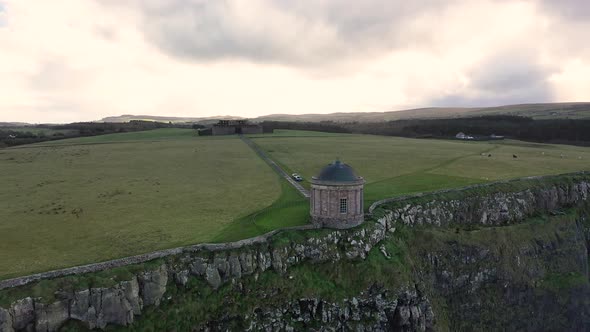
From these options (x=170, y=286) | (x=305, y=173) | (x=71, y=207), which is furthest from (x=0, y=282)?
(x=305, y=173)

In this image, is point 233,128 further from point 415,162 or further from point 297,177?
point 297,177

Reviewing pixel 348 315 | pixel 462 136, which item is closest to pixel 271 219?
pixel 348 315

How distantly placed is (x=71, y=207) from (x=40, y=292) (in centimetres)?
2345

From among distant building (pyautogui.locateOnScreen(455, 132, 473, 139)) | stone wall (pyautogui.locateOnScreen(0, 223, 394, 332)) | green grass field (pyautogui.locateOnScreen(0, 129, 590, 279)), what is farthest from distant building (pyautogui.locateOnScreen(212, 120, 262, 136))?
stone wall (pyautogui.locateOnScreen(0, 223, 394, 332))

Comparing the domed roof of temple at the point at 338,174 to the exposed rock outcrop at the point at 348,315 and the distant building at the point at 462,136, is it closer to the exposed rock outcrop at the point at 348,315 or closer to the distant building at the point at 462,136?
the exposed rock outcrop at the point at 348,315

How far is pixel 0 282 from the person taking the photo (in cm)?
3288

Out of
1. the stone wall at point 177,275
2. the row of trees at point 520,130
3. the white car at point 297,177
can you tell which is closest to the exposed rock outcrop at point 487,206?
the stone wall at point 177,275

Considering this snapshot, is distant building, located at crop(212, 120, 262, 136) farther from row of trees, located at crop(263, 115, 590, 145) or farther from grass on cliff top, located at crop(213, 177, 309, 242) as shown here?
grass on cliff top, located at crop(213, 177, 309, 242)

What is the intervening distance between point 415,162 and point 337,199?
46349 millimetres

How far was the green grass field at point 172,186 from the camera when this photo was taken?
43.9 m

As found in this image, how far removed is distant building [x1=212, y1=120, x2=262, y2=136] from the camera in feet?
496

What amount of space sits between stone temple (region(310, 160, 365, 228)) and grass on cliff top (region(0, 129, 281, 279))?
10427 mm

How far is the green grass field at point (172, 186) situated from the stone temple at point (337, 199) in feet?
10.9

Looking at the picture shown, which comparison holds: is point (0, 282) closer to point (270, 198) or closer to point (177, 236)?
point (177, 236)
